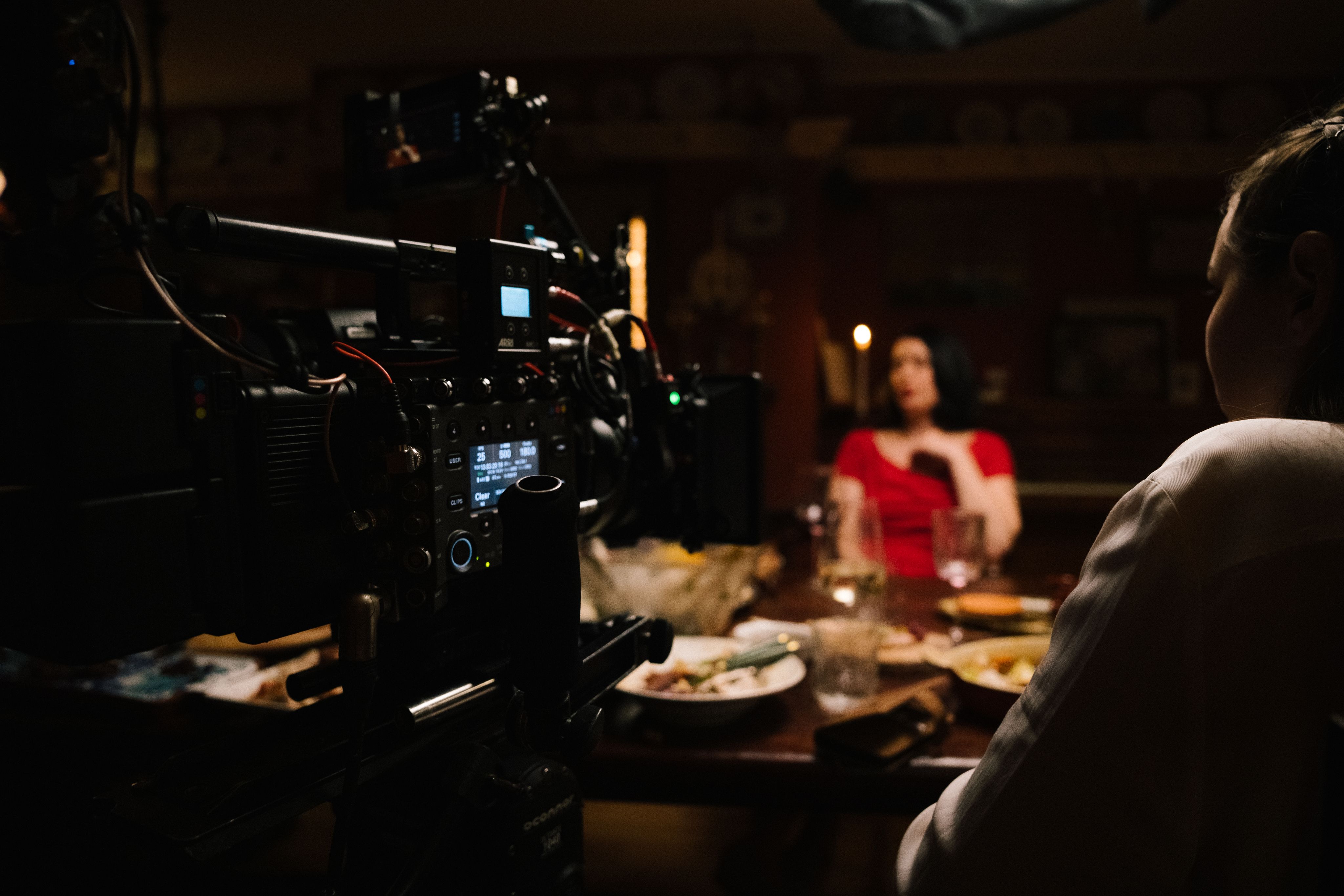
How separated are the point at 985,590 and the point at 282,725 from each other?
1742 mm

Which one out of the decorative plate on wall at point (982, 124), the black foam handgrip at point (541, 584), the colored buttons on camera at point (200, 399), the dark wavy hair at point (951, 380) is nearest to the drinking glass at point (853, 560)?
the dark wavy hair at point (951, 380)

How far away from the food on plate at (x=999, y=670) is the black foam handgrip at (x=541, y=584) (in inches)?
30.2

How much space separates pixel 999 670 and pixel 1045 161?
4.06m

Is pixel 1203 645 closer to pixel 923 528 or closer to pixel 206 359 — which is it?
pixel 206 359

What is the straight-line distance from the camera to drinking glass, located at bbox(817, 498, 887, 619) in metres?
1.46

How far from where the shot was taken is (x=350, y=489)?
0.70 metres

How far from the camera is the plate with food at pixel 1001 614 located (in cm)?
168

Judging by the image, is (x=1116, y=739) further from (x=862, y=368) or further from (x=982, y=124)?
(x=982, y=124)

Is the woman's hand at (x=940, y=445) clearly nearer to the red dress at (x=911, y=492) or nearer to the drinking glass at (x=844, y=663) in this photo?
the red dress at (x=911, y=492)

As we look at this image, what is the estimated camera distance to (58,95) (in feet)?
1.99

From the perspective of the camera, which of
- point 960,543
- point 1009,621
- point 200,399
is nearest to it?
point 200,399

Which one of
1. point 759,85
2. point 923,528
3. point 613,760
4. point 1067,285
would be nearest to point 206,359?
point 613,760

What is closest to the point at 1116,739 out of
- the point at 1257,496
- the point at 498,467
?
the point at 1257,496

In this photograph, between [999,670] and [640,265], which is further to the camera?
[640,265]
